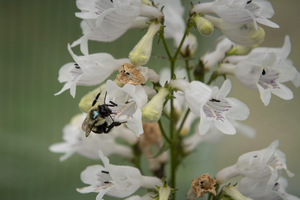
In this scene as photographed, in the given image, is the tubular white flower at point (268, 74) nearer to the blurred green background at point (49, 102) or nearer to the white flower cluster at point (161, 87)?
the white flower cluster at point (161, 87)

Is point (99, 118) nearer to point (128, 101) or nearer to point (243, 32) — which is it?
point (128, 101)

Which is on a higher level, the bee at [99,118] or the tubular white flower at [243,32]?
the tubular white flower at [243,32]

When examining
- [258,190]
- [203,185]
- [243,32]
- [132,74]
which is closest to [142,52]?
[132,74]

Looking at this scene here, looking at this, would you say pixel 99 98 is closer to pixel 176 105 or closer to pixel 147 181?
pixel 147 181

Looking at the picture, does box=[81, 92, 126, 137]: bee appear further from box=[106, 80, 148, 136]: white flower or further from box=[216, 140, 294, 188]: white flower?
box=[216, 140, 294, 188]: white flower

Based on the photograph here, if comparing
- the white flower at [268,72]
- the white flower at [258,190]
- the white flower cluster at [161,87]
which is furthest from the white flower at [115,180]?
the white flower at [268,72]
